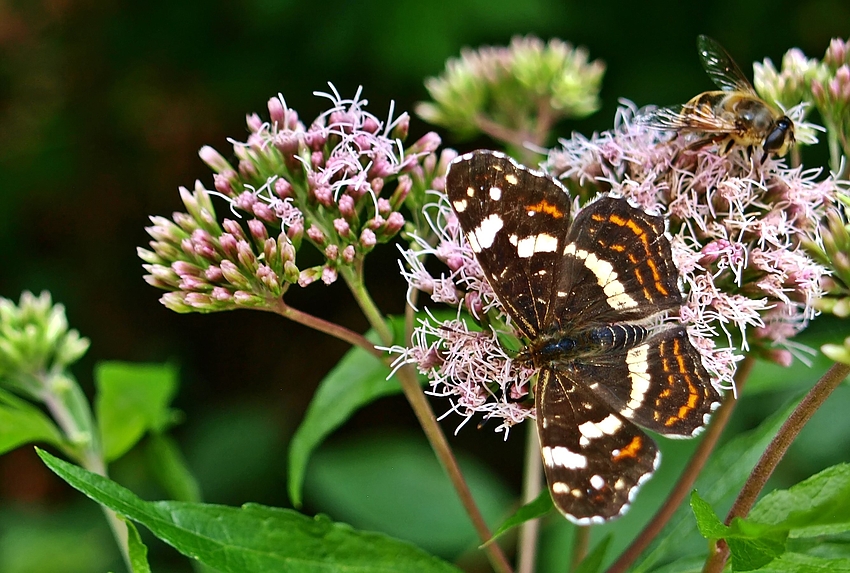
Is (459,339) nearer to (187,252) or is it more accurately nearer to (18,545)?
(187,252)

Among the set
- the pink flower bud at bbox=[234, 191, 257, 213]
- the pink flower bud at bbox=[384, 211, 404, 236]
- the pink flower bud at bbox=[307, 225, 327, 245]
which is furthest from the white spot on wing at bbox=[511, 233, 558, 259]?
the pink flower bud at bbox=[234, 191, 257, 213]

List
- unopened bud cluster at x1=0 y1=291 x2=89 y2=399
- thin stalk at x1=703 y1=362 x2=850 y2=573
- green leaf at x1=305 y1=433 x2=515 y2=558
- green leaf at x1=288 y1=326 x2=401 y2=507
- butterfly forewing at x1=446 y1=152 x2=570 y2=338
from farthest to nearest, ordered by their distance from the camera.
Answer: green leaf at x1=305 y1=433 x2=515 y2=558 → unopened bud cluster at x1=0 y1=291 x2=89 y2=399 → green leaf at x1=288 y1=326 x2=401 y2=507 → butterfly forewing at x1=446 y1=152 x2=570 y2=338 → thin stalk at x1=703 y1=362 x2=850 y2=573

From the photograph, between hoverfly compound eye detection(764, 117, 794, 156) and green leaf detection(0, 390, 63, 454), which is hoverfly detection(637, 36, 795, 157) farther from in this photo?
green leaf detection(0, 390, 63, 454)

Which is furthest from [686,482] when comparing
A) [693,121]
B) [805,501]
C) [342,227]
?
[342,227]

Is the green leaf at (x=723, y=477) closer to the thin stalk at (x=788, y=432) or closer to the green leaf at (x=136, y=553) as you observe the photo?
the thin stalk at (x=788, y=432)

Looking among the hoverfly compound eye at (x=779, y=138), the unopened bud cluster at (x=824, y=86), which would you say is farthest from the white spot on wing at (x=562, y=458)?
the unopened bud cluster at (x=824, y=86)

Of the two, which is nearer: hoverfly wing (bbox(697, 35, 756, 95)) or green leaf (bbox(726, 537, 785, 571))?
green leaf (bbox(726, 537, 785, 571))

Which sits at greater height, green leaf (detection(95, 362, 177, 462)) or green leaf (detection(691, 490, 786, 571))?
green leaf (detection(95, 362, 177, 462))

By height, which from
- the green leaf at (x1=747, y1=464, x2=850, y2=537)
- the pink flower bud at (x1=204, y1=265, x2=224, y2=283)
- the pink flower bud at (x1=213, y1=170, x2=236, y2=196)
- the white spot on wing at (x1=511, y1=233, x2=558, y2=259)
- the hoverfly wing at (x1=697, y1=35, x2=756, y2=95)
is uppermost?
the hoverfly wing at (x1=697, y1=35, x2=756, y2=95)

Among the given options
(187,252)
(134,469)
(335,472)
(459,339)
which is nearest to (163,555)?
(134,469)
